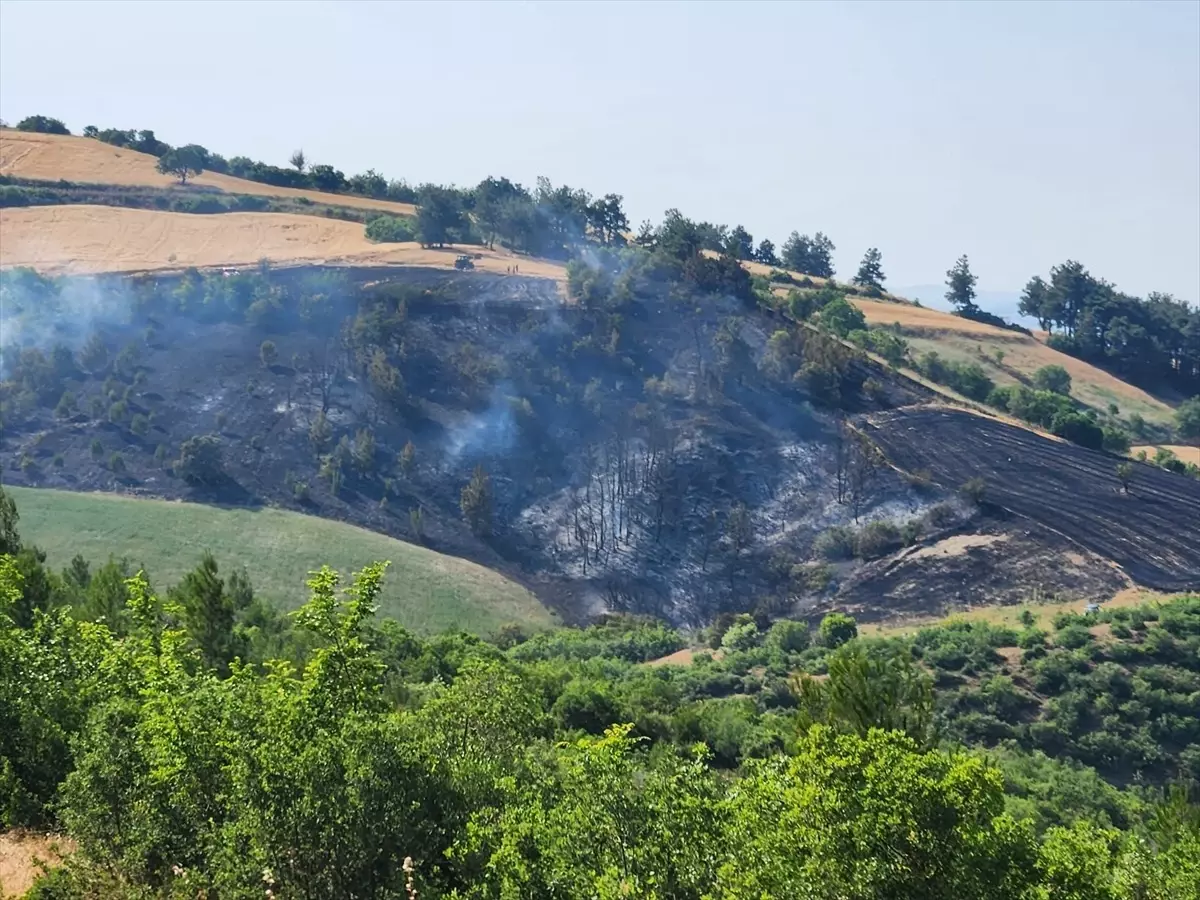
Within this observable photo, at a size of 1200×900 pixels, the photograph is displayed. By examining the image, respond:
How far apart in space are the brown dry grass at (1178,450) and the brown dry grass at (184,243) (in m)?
46.5

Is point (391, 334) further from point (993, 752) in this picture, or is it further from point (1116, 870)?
point (1116, 870)

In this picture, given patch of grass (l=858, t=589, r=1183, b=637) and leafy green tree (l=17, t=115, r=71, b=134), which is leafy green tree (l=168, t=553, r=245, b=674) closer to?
patch of grass (l=858, t=589, r=1183, b=637)

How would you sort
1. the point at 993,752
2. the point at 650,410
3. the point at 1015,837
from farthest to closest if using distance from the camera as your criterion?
1. the point at 650,410
2. the point at 993,752
3. the point at 1015,837

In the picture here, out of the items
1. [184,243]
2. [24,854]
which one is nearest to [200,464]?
[184,243]

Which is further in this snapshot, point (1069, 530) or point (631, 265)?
point (631, 265)

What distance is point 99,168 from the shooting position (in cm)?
12262

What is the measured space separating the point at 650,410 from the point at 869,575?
20.0 m

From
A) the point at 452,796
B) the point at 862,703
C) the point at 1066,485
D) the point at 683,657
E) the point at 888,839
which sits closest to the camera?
the point at 888,839

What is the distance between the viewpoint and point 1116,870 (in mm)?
18125

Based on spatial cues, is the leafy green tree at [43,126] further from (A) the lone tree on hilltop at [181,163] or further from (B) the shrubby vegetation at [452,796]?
(B) the shrubby vegetation at [452,796]

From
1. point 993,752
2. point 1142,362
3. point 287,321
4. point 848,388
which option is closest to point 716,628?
point 993,752

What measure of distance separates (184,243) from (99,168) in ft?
87.5

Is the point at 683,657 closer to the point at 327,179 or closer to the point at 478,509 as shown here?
the point at 478,509

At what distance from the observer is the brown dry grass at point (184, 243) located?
9819 cm
